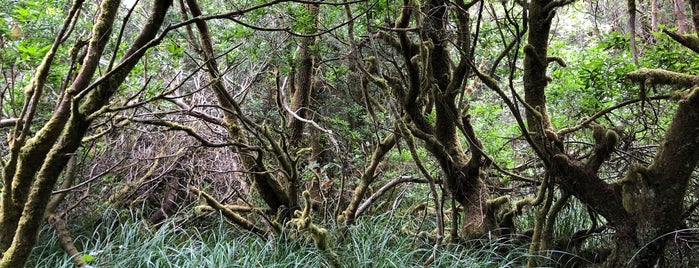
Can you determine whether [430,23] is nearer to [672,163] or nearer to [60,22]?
[672,163]

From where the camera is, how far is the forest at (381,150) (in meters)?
2.59

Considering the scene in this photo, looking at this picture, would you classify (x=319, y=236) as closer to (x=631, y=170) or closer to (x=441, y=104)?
(x=441, y=104)

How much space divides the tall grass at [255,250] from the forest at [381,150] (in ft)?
0.07

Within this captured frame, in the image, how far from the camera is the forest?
259cm

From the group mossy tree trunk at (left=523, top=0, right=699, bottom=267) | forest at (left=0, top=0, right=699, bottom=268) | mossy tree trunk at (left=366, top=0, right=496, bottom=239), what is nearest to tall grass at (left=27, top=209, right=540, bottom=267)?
forest at (left=0, top=0, right=699, bottom=268)

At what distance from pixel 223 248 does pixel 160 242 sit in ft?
1.89

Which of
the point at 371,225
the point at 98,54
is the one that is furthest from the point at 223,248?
the point at 98,54

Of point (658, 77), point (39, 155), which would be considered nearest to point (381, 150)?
point (658, 77)

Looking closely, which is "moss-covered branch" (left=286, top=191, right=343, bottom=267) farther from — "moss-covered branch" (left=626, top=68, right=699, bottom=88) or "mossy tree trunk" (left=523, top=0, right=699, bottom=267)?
"moss-covered branch" (left=626, top=68, right=699, bottom=88)

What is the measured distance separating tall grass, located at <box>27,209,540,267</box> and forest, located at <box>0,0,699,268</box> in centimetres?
2

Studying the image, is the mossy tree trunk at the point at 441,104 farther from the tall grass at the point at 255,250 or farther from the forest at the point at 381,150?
the tall grass at the point at 255,250

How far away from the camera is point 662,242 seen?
9.78 ft

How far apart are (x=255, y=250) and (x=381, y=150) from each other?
4.38ft

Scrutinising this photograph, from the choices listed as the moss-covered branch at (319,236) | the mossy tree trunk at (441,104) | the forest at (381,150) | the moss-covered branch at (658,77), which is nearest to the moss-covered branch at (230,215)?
the forest at (381,150)
